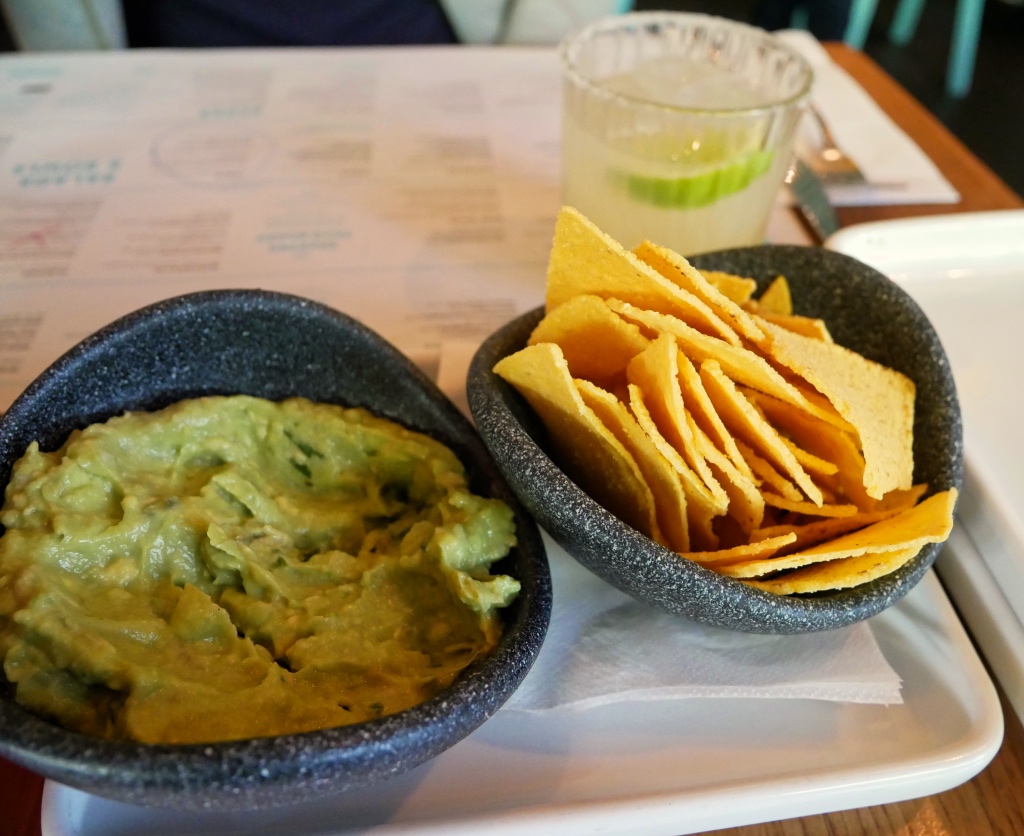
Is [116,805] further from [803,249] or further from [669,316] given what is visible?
[803,249]

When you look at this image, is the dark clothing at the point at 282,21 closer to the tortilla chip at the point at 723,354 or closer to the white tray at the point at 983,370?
the white tray at the point at 983,370

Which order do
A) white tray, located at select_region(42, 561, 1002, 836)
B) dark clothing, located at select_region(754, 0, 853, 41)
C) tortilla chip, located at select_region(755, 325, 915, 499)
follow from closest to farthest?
white tray, located at select_region(42, 561, 1002, 836) < tortilla chip, located at select_region(755, 325, 915, 499) < dark clothing, located at select_region(754, 0, 853, 41)

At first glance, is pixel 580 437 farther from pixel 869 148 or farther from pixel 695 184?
pixel 869 148

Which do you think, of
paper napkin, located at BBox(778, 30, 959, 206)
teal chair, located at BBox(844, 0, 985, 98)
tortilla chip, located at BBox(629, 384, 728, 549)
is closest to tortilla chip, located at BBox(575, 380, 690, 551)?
tortilla chip, located at BBox(629, 384, 728, 549)

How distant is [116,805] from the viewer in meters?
0.63

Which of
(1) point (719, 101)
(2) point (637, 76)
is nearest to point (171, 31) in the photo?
(2) point (637, 76)

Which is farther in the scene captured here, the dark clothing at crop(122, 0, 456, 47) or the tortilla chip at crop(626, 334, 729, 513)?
the dark clothing at crop(122, 0, 456, 47)

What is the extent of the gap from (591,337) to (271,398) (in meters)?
0.35

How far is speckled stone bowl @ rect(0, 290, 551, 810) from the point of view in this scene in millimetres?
510

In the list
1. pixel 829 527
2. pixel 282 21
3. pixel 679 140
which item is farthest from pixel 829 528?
pixel 282 21

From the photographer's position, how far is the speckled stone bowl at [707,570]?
0.65m

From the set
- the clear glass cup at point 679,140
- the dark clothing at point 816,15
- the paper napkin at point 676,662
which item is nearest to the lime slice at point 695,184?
the clear glass cup at point 679,140

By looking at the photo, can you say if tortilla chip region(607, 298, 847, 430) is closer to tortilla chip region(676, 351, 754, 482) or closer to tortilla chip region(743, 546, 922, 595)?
tortilla chip region(676, 351, 754, 482)

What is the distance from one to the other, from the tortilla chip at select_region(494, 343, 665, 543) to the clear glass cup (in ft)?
1.48
